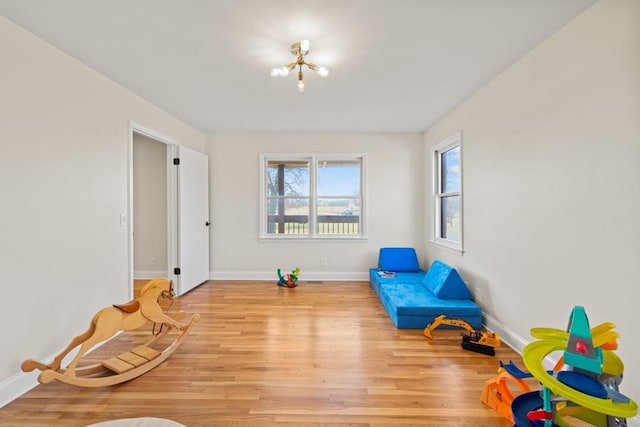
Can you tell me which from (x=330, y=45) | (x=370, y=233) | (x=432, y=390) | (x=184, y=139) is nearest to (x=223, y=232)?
(x=184, y=139)

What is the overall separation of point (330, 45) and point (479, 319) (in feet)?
9.07

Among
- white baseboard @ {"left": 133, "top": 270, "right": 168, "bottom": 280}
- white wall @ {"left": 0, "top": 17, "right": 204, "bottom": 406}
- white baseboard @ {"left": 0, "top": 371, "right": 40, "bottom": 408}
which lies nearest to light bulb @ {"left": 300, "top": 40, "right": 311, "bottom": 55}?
white wall @ {"left": 0, "top": 17, "right": 204, "bottom": 406}

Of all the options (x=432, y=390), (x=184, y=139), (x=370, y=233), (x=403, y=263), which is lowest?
(x=432, y=390)

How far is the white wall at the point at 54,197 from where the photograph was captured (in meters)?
1.78

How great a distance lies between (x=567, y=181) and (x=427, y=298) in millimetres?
1670

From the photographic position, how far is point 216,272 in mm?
4520

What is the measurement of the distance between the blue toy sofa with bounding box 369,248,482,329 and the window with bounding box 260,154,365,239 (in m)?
1.24

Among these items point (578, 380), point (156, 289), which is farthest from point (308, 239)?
point (578, 380)

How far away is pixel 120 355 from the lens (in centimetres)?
216

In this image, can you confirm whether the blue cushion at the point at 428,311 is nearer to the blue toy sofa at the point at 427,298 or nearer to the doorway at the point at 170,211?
the blue toy sofa at the point at 427,298

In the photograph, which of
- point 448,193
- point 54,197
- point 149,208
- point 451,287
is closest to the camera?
point 54,197

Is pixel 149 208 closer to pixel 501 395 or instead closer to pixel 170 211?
pixel 170 211

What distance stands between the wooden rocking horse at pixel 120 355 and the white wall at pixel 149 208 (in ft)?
8.50

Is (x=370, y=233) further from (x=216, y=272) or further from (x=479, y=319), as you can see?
(x=216, y=272)
